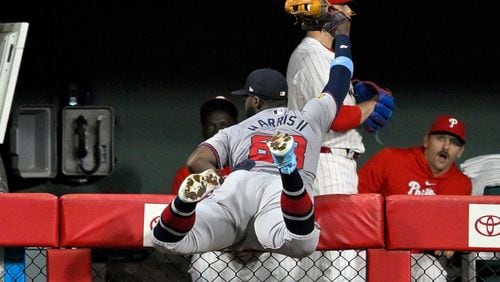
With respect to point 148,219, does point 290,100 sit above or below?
above

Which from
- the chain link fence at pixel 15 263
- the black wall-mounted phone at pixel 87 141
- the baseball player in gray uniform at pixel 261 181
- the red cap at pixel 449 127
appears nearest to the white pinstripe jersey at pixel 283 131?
the baseball player in gray uniform at pixel 261 181

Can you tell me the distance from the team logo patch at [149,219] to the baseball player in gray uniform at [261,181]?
0.63ft

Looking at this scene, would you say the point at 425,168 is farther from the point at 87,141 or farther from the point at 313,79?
the point at 87,141

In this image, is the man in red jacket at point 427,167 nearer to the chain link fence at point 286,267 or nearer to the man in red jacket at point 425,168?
the man in red jacket at point 425,168

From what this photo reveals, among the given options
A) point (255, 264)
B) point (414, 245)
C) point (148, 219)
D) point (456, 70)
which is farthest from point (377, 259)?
point (456, 70)

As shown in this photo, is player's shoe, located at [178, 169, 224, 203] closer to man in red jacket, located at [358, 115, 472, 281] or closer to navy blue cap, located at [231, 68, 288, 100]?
navy blue cap, located at [231, 68, 288, 100]

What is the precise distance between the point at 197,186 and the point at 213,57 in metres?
3.05

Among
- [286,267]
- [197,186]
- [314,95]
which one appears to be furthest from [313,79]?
[197,186]

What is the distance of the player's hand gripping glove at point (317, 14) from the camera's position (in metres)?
5.51

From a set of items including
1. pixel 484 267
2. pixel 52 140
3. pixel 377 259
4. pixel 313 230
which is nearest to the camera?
pixel 313 230

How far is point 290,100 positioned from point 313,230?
1.27 m

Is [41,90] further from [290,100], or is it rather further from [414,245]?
[414,245]

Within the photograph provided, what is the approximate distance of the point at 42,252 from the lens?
5.49 metres

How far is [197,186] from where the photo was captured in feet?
15.6
